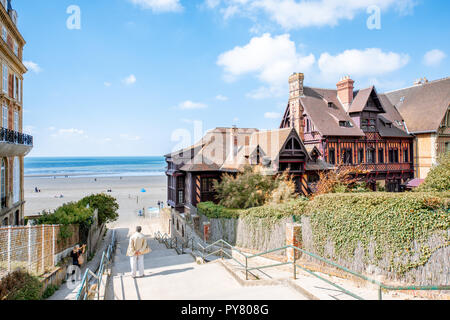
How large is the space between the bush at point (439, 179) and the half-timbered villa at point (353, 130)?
8206 millimetres

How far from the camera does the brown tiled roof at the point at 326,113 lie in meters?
26.1

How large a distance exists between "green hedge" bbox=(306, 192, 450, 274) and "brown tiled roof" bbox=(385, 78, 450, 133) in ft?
72.4

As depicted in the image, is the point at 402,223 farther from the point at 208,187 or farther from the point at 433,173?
the point at 208,187

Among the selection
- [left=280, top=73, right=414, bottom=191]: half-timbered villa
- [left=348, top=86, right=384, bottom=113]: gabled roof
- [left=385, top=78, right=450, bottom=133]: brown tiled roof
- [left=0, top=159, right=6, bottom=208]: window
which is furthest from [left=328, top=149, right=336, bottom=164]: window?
[left=0, top=159, right=6, bottom=208]: window

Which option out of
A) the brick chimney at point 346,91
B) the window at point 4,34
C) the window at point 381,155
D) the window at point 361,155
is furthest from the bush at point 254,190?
the window at point 4,34

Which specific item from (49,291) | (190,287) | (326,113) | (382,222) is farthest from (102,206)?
(382,222)

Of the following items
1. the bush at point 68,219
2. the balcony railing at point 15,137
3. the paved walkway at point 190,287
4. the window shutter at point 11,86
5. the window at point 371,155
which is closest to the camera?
the paved walkway at point 190,287

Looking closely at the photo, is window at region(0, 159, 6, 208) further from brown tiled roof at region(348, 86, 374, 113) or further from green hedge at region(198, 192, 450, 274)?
brown tiled roof at region(348, 86, 374, 113)

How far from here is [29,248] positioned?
410 inches

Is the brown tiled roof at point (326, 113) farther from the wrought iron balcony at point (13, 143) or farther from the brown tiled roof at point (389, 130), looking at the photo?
the wrought iron balcony at point (13, 143)

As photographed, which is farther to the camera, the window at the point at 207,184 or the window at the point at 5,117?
the window at the point at 207,184

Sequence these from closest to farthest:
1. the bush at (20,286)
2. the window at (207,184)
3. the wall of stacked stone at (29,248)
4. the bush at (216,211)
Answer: the bush at (20,286)
the wall of stacked stone at (29,248)
the bush at (216,211)
the window at (207,184)
